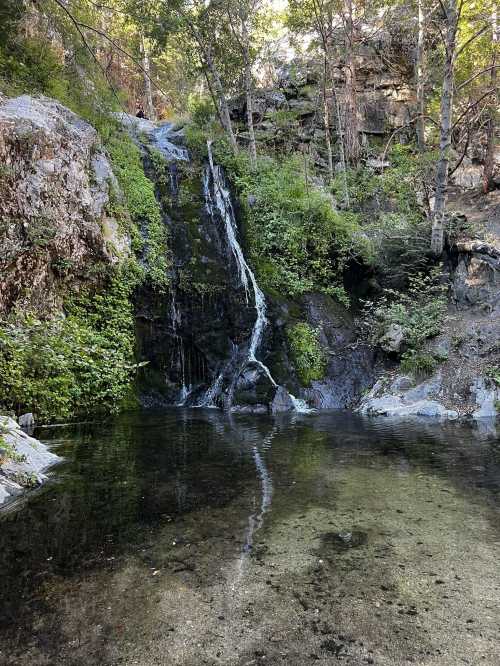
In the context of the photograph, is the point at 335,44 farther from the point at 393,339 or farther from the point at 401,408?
the point at 401,408

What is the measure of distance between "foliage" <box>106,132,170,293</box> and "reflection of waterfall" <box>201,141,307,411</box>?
1.93 meters

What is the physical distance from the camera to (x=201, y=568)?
2713 mm

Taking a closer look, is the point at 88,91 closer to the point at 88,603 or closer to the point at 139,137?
the point at 139,137

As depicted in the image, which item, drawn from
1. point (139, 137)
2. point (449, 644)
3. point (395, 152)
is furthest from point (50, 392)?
point (395, 152)

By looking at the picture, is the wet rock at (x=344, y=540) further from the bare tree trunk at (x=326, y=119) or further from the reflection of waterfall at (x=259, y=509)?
the bare tree trunk at (x=326, y=119)

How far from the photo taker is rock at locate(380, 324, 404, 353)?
11109 mm

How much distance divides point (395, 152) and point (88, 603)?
21.6 m

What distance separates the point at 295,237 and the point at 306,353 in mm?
4278

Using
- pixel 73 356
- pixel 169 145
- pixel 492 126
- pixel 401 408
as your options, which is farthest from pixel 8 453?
pixel 492 126

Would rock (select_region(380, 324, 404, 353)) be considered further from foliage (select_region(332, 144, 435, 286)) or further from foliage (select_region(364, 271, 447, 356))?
foliage (select_region(332, 144, 435, 286))

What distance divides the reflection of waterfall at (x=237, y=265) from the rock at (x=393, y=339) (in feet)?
9.06

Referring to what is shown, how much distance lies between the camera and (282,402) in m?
10.4

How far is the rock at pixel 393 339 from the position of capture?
11109 mm

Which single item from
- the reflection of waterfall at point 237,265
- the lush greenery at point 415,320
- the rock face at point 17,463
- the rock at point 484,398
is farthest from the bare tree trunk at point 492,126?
the rock face at point 17,463
